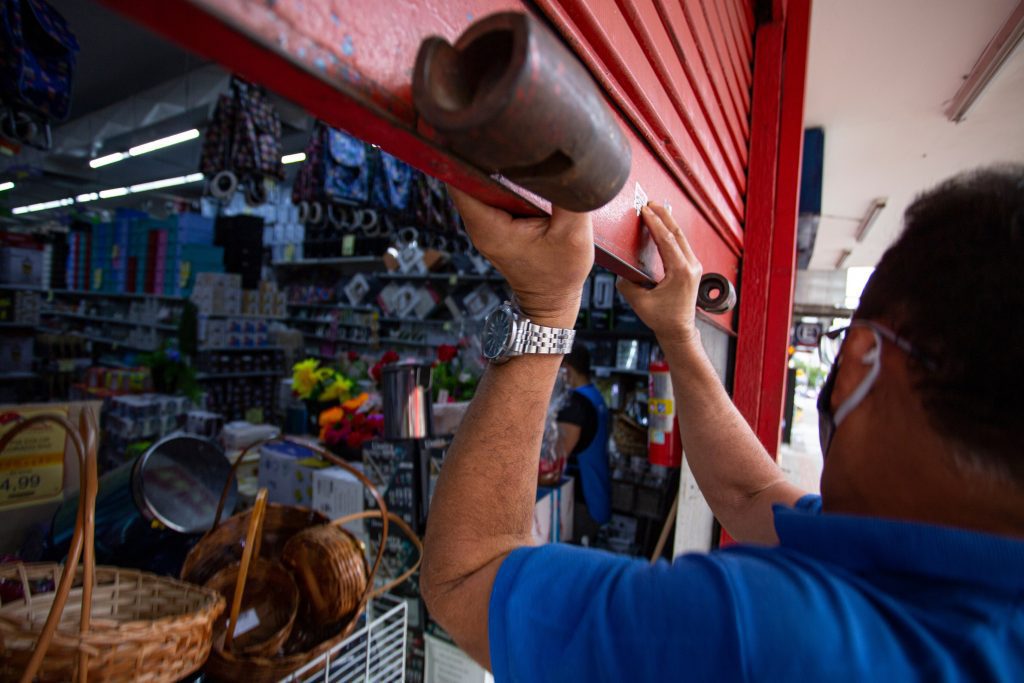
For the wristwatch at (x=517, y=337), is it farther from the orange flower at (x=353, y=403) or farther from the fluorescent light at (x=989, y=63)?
the fluorescent light at (x=989, y=63)

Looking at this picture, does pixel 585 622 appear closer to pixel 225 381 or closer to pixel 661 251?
pixel 661 251

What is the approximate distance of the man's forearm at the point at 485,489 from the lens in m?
0.65

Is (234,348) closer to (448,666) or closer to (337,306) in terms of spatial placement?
(337,306)

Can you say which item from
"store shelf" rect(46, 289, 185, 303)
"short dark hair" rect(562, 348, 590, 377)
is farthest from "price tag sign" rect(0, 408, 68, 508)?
"store shelf" rect(46, 289, 185, 303)

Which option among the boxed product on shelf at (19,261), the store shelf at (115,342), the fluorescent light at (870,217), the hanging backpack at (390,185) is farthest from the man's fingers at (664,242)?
the store shelf at (115,342)

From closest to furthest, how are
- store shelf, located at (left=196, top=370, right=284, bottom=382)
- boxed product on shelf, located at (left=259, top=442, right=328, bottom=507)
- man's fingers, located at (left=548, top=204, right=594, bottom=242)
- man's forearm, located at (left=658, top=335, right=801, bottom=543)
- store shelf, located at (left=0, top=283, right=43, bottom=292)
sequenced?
man's fingers, located at (left=548, top=204, right=594, bottom=242), man's forearm, located at (left=658, top=335, right=801, bottom=543), boxed product on shelf, located at (left=259, top=442, right=328, bottom=507), store shelf, located at (left=0, top=283, right=43, bottom=292), store shelf, located at (left=196, top=370, right=284, bottom=382)

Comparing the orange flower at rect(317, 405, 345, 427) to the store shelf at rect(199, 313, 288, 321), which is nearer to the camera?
the orange flower at rect(317, 405, 345, 427)

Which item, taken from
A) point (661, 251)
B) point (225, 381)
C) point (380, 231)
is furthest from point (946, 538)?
point (225, 381)

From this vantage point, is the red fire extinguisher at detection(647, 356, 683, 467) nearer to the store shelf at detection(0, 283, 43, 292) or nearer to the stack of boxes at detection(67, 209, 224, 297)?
the store shelf at detection(0, 283, 43, 292)

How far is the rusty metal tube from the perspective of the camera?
295 mm

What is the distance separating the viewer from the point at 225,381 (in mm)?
7336

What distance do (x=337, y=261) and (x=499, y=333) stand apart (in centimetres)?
875

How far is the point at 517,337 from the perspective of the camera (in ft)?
2.26

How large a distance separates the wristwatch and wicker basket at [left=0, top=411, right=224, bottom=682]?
705 mm
